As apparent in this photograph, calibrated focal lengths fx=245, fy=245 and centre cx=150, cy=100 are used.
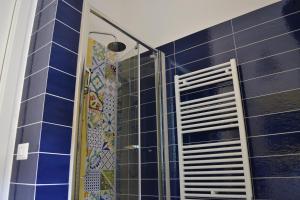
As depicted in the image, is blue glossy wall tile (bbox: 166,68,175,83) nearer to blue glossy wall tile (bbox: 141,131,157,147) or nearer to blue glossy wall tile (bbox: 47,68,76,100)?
blue glossy wall tile (bbox: 141,131,157,147)

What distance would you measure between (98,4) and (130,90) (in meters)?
0.88

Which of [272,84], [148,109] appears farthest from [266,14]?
[148,109]

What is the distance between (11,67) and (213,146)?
128 cm

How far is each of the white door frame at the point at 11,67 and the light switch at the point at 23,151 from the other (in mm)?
70

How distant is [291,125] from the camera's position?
134 centimetres

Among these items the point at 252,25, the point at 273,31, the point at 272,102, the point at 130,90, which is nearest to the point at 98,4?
the point at 130,90

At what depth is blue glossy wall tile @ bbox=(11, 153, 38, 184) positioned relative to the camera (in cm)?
108

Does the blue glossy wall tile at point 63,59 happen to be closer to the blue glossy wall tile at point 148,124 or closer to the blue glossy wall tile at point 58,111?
the blue glossy wall tile at point 58,111

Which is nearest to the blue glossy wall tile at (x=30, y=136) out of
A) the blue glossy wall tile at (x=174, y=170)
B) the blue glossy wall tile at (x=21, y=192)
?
the blue glossy wall tile at (x=21, y=192)

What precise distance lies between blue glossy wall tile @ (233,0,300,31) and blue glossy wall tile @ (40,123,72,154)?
1.28 metres

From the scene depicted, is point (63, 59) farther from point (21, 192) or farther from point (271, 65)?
point (271, 65)

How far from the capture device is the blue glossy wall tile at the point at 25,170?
3.55 ft

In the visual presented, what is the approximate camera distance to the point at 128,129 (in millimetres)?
1845

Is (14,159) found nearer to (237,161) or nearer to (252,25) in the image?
(237,161)
